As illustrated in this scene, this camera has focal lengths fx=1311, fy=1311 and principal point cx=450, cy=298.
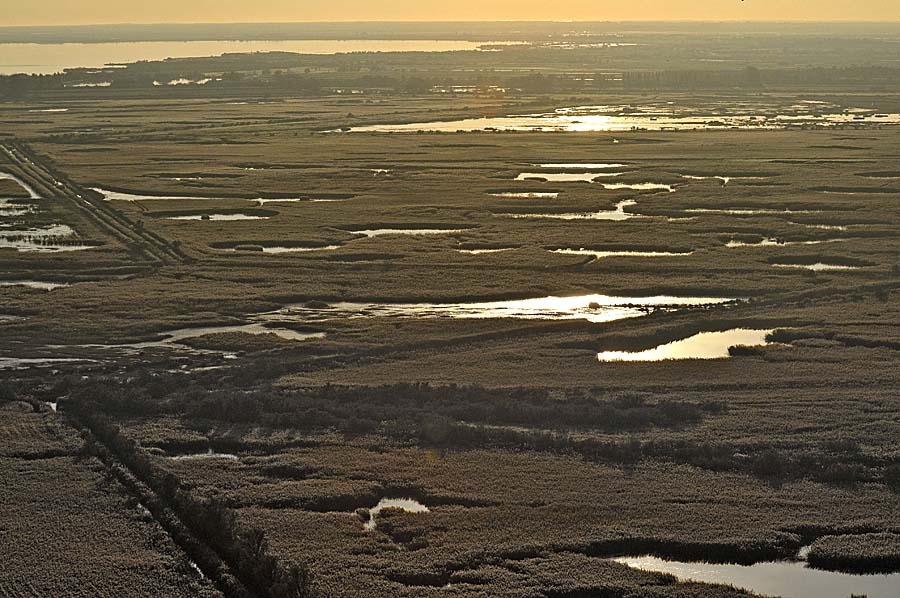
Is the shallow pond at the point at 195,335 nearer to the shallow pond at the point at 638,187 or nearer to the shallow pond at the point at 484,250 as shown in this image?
the shallow pond at the point at 484,250

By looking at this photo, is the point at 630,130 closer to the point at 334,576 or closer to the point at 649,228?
the point at 649,228

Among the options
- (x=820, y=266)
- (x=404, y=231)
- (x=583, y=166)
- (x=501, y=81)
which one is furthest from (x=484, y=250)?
(x=501, y=81)

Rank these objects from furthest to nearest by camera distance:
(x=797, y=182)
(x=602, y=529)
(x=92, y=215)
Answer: (x=797, y=182), (x=92, y=215), (x=602, y=529)

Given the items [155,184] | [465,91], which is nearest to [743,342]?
[155,184]

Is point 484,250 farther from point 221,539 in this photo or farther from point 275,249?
point 221,539

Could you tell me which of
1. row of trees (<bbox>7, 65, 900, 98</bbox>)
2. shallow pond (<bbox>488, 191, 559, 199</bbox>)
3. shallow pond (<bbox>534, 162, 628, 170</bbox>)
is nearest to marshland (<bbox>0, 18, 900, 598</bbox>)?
shallow pond (<bbox>488, 191, 559, 199</bbox>)

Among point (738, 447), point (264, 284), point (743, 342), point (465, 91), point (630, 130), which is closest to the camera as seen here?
point (738, 447)

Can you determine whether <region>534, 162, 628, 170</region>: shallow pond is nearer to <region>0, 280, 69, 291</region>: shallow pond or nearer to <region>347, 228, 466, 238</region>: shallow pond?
<region>347, 228, 466, 238</region>: shallow pond
